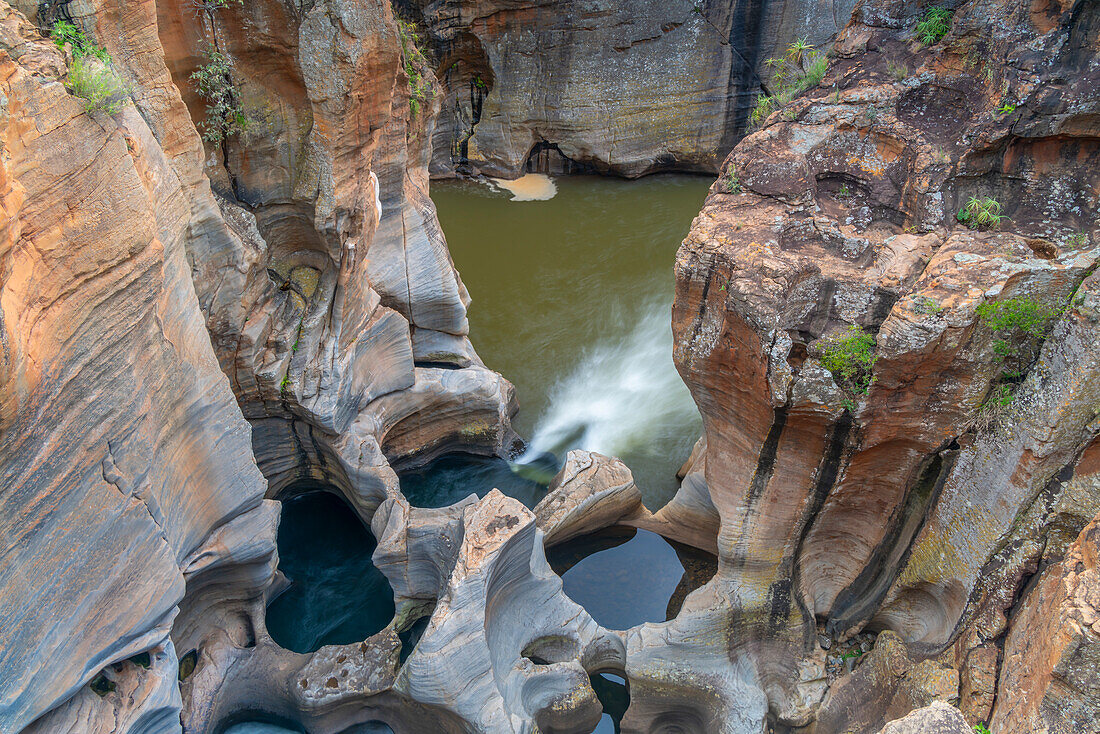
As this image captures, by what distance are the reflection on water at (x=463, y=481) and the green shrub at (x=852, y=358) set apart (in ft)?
15.6

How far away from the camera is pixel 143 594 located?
16.5ft

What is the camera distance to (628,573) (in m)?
8.34

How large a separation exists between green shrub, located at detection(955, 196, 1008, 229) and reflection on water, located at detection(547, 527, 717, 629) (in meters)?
4.26

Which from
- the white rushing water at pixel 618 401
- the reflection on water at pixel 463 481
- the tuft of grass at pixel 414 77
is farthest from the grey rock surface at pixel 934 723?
the tuft of grass at pixel 414 77

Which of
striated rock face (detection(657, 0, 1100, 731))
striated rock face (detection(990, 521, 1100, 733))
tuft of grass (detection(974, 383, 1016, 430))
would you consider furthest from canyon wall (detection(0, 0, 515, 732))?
tuft of grass (detection(974, 383, 1016, 430))

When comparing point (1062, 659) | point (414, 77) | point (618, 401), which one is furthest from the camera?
point (618, 401)

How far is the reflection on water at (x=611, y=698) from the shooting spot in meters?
7.02

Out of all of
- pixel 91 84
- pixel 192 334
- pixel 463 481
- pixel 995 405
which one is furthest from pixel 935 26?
pixel 463 481

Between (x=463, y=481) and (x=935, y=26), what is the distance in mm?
7072

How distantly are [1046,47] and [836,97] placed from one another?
1566mm

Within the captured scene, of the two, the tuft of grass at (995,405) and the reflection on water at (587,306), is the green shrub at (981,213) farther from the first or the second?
the reflection on water at (587,306)

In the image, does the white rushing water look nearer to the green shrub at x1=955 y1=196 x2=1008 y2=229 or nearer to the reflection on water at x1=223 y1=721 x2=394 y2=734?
the reflection on water at x1=223 y1=721 x2=394 y2=734

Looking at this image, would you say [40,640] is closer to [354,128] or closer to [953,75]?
[354,128]

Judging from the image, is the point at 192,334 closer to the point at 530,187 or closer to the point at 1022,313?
the point at 1022,313
